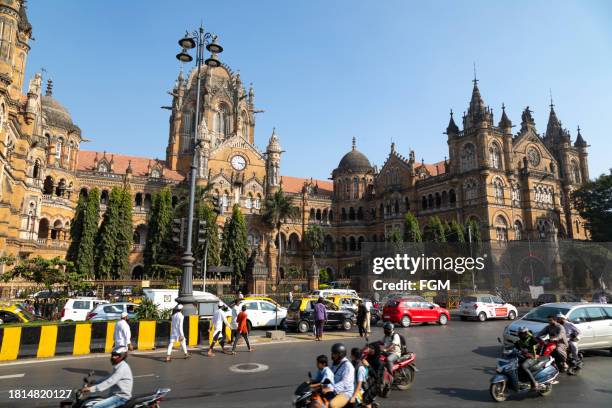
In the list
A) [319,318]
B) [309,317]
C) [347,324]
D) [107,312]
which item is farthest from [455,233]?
[107,312]

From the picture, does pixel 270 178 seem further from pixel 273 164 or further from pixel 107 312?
pixel 107 312

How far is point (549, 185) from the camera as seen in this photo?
50.8 meters

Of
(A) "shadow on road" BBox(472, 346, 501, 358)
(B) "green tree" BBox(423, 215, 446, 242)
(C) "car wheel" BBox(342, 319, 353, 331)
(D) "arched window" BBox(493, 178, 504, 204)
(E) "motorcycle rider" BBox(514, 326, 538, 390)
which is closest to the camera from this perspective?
(E) "motorcycle rider" BBox(514, 326, 538, 390)

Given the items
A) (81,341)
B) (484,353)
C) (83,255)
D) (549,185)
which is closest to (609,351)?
(484,353)

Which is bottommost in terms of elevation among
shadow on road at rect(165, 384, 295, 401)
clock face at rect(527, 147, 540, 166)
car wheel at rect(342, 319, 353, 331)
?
shadow on road at rect(165, 384, 295, 401)

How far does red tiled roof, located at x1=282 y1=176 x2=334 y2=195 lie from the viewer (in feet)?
210

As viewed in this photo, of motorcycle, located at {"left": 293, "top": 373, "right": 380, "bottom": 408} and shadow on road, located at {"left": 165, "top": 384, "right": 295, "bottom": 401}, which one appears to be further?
shadow on road, located at {"left": 165, "top": 384, "right": 295, "bottom": 401}

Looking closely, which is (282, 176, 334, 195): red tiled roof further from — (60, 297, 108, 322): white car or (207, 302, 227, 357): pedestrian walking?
(207, 302, 227, 357): pedestrian walking

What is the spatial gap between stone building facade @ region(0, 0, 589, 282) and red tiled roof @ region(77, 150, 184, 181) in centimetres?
19

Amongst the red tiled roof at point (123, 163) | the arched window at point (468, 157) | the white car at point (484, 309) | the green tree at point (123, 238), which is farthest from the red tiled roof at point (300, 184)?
the white car at point (484, 309)

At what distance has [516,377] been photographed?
313 inches

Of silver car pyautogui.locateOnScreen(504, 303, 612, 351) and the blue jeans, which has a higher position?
silver car pyautogui.locateOnScreen(504, 303, 612, 351)

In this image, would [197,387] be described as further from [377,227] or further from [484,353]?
[377,227]

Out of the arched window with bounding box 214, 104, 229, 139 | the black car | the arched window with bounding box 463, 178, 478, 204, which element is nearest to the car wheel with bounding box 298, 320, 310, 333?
the black car
